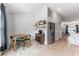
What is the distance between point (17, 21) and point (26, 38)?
1.26 feet

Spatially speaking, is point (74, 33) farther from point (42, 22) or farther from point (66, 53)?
point (42, 22)

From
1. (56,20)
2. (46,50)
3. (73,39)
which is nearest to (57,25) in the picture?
(56,20)

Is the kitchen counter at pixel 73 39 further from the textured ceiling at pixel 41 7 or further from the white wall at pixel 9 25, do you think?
the white wall at pixel 9 25

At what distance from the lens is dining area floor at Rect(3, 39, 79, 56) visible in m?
2.10

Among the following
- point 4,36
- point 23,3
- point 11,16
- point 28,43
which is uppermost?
point 23,3

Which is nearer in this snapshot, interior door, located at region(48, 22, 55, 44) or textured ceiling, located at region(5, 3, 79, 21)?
textured ceiling, located at region(5, 3, 79, 21)

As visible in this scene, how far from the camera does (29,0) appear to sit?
211cm

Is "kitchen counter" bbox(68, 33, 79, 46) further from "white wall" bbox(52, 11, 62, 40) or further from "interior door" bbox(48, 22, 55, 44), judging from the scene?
"interior door" bbox(48, 22, 55, 44)

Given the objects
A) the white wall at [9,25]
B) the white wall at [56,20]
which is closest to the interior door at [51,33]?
the white wall at [56,20]

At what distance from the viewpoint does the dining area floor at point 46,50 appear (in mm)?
2100

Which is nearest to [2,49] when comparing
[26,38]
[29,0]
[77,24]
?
[26,38]

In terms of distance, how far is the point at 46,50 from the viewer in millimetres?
2121

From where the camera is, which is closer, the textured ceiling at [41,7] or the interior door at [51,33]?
the textured ceiling at [41,7]

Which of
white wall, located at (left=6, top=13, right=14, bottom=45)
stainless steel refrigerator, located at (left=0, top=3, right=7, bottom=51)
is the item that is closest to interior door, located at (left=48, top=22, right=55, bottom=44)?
white wall, located at (left=6, top=13, right=14, bottom=45)
